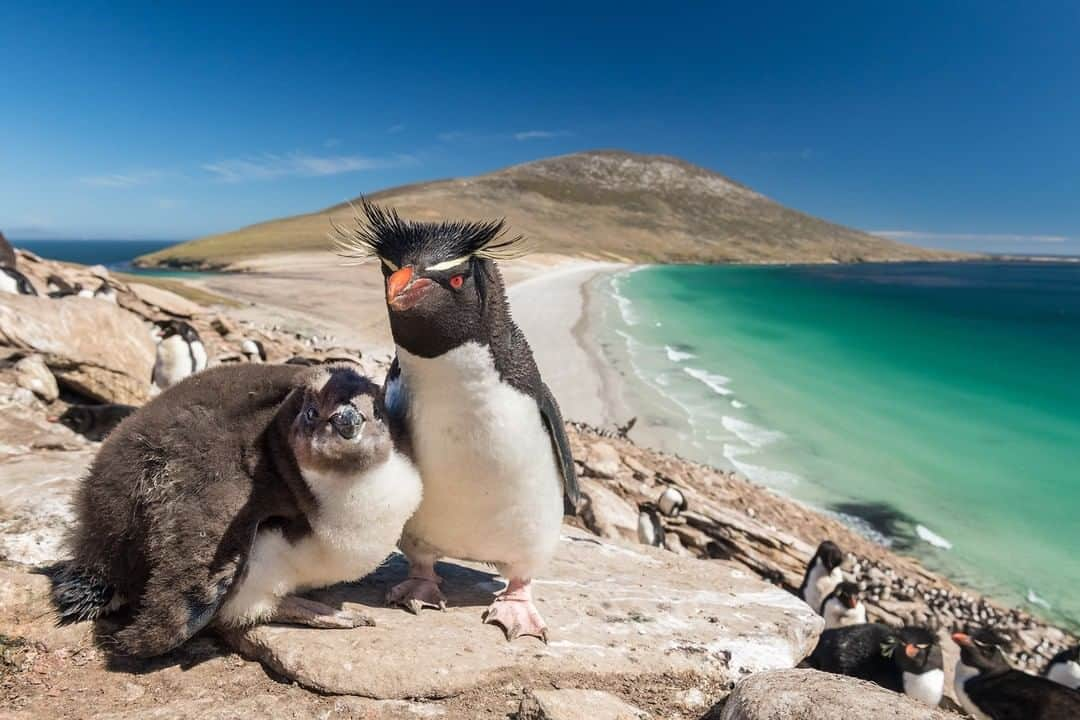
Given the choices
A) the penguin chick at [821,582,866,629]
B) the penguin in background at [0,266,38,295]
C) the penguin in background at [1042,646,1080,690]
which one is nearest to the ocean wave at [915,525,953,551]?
the penguin in background at [1042,646,1080,690]

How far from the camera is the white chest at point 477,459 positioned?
10.4 ft

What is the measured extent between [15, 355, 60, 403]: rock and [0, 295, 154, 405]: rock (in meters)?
0.17

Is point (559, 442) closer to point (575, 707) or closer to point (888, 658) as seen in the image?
point (575, 707)

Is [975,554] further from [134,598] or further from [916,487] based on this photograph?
[134,598]

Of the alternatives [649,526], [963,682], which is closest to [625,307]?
[649,526]

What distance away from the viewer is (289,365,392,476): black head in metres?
2.82

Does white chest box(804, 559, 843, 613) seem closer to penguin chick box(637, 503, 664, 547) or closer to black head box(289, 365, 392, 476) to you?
penguin chick box(637, 503, 664, 547)

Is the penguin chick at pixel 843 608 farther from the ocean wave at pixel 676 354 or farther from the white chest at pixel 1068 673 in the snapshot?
the ocean wave at pixel 676 354

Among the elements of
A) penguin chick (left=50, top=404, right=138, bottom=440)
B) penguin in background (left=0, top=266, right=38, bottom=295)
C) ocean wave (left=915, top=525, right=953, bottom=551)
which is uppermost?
penguin in background (left=0, top=266, right=38, bottom=295)

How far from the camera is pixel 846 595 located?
8.65 m

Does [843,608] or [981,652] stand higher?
[981,652]

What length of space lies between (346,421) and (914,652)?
6.63 metres

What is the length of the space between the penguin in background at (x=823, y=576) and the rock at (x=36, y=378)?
33.4ft

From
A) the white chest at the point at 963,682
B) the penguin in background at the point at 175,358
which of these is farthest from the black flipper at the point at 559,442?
the penguin in background at the point at 175,358
